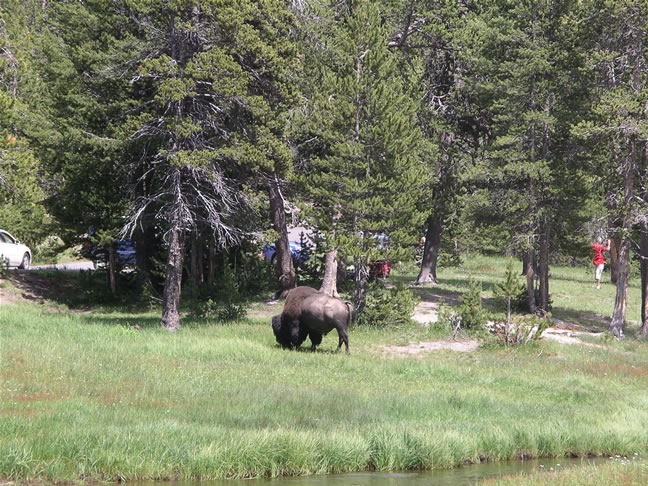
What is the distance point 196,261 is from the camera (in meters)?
32.8

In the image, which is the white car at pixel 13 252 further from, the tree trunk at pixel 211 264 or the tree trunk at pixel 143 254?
the tree trunk at pixel 211 264

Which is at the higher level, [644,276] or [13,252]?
[644,276]

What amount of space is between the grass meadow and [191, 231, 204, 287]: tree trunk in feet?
21.3

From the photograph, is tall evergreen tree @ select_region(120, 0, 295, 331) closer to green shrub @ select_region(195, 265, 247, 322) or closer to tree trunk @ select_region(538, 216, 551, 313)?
green shrub @ select_region(195, 265, 247, 322)

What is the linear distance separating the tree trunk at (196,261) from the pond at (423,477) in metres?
19.0

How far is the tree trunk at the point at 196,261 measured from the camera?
105 feet

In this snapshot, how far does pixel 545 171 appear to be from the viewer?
3061cm

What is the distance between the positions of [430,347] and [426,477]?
11136mm

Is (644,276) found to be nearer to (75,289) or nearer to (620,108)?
(620,108)

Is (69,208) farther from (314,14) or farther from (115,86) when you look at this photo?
(314,14)

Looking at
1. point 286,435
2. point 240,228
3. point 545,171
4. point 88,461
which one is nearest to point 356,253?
point 240,228

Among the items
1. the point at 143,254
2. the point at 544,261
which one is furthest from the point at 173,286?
the point at 544,261

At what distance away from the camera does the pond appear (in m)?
12.6

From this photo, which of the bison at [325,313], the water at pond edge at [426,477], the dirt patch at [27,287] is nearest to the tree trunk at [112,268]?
the dirt patch at [27,287]
